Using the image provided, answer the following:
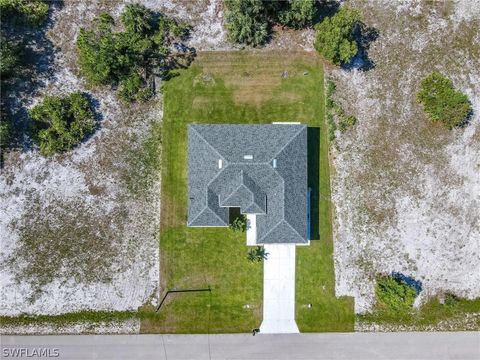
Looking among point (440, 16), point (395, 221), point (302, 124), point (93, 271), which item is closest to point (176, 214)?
point (93, 271)

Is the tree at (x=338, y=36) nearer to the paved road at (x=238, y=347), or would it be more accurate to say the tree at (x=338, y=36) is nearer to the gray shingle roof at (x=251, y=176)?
the gray shingle roof at (x=251, y=176)

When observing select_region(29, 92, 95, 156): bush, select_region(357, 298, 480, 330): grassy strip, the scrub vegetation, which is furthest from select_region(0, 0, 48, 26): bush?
select_region(357, 298, 480, 330): grassy strip

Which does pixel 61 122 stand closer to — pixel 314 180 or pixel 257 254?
pixel 257 254

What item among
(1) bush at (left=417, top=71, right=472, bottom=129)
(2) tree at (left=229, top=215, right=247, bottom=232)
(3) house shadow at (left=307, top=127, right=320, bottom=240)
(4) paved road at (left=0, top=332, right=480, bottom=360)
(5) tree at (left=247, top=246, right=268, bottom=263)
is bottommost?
(4) paved road at (left=0, top=332, right=480, bottom=360)

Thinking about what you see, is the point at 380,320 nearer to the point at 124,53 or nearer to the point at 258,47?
the point at 258,47

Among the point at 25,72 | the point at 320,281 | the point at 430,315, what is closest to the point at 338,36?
the point at 320,281

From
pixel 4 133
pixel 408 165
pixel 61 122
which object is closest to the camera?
pixel 4 133

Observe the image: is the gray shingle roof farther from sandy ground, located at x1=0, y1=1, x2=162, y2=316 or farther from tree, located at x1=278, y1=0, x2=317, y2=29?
tree, located at x1=278, y1=0, x2=317, y2=29
